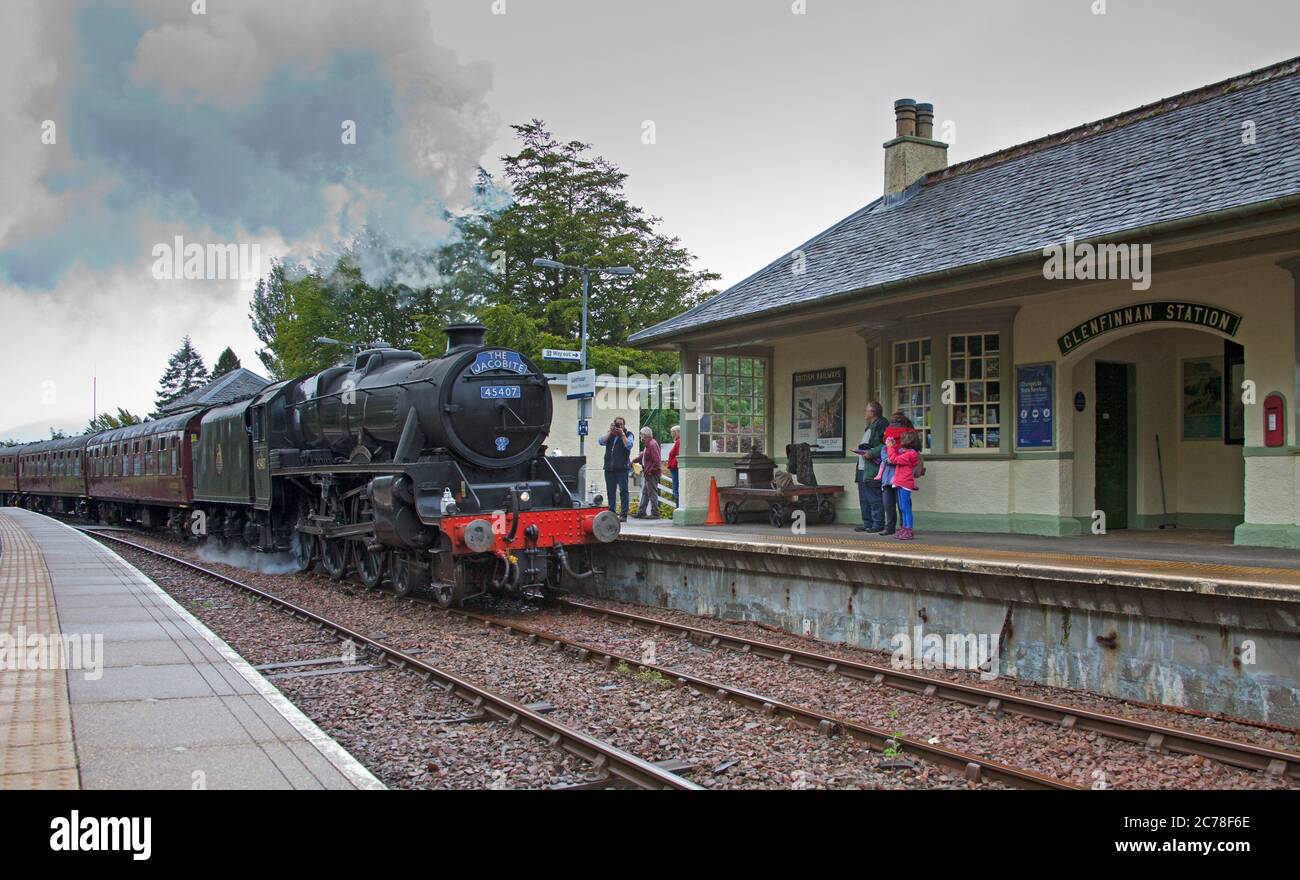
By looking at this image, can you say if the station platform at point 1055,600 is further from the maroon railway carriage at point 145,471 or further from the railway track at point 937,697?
the maroon railway carriage at point 145,471

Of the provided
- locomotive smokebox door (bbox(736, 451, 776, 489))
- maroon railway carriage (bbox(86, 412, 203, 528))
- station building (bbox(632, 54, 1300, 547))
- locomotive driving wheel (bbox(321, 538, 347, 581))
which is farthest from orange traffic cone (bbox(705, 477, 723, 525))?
maroon railway carriage (bbox(86, 412, 203, 528))

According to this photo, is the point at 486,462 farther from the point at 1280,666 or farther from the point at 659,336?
the point at 1280,666

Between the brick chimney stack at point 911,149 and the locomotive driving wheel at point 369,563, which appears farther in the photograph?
the brick chimney stack at point 911,149

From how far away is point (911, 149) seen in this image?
15391 millimetres

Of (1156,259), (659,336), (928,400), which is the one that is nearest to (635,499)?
(659,336)

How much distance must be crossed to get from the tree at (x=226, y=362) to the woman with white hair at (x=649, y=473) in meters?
79.2

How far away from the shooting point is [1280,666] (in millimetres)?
6094

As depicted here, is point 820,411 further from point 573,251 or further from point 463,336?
point 573,251

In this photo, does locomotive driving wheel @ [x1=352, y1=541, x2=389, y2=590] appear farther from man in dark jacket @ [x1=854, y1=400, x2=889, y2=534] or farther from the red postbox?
the red postbox

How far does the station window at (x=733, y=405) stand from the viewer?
1516cm

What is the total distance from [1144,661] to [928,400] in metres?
5.89

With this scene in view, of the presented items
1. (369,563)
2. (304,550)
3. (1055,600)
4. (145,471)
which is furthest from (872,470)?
(145,471)

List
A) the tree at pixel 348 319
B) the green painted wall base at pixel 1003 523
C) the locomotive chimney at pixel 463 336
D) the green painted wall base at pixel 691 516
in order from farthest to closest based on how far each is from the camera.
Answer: the tree at pixel 348 319 → the green painted wall base at pixel 691 516 → the locomotive chimney at pixel 463 336 → the green painted wall base at pixel 1003 523

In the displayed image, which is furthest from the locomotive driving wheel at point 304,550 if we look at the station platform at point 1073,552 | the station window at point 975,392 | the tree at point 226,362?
the tree at point 226,362
